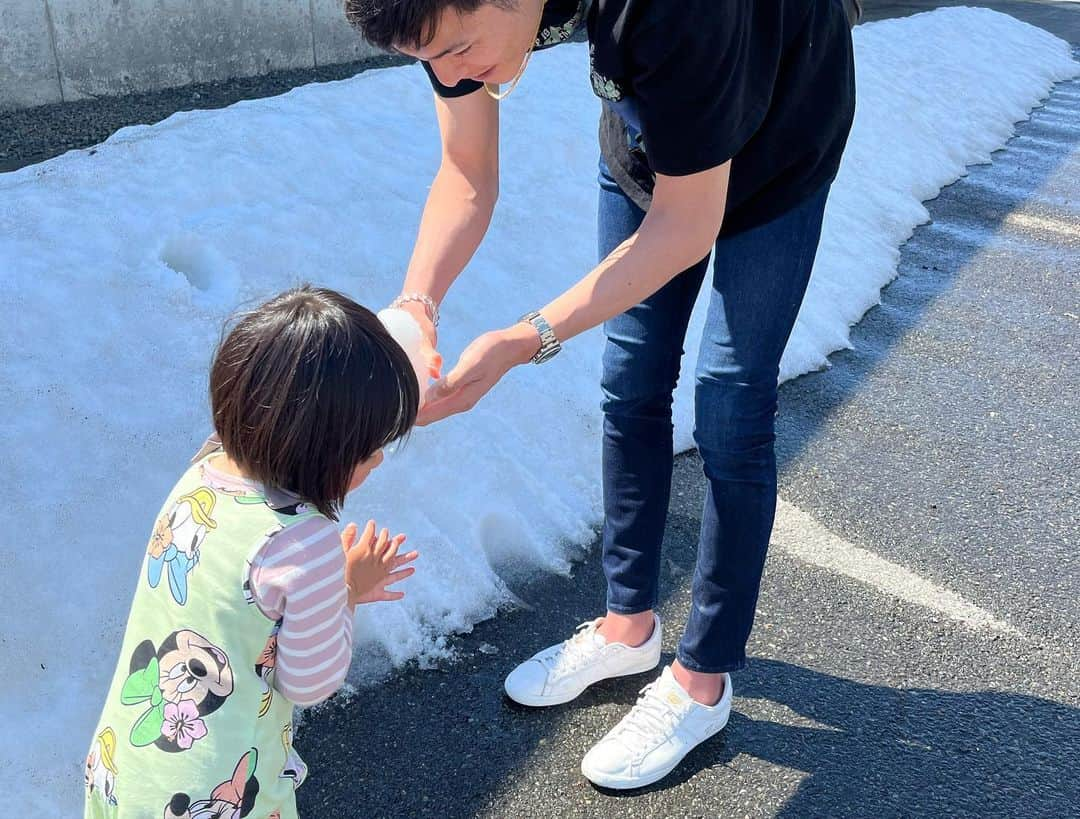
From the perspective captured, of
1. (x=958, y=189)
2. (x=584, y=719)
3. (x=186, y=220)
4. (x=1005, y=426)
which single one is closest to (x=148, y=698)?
(x=584, y=719)

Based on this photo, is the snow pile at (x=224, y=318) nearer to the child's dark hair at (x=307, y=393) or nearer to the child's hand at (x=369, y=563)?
the child's hand at (x=369, y=563)

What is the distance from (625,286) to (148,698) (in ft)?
3.09

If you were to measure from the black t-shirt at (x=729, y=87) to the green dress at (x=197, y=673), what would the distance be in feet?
2.62

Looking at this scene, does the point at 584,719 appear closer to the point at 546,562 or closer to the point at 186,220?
the point at 546,562

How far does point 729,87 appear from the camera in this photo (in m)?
1.60

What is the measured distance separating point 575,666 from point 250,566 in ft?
3.73

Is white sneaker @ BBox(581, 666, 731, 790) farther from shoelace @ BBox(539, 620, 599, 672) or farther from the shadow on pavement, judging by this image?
shoelace @ BBox(539, 620, 599, 672)

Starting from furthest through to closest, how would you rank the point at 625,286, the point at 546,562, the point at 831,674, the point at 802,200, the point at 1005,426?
the point at 1005,426, the point at 546,562, the point at 831,674, the point at 802,200, the point at 625,286

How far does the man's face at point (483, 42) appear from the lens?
1505 millimetres

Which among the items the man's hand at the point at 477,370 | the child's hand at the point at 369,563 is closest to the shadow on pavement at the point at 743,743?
the child's hand at the point at 369,563

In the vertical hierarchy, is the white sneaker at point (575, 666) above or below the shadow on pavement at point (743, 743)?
above

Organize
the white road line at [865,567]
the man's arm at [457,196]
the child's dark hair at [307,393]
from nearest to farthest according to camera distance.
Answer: the child's dark hair at [307,393], the man's arm at [457,196], the white road line at [865,567]

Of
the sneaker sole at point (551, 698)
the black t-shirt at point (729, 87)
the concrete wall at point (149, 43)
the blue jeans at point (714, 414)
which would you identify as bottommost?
the sneaker sole at point (551, 698)

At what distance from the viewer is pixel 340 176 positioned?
13.1 ft
